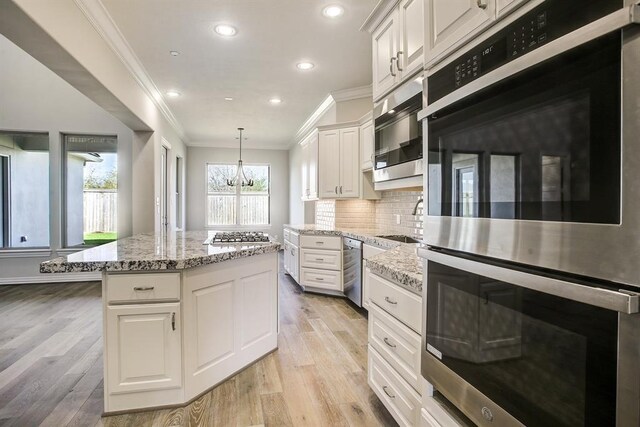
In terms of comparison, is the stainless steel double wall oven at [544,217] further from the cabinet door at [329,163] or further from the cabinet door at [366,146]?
the cabinet door at [329,163]

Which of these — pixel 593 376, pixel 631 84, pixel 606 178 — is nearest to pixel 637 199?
pixel 606 178

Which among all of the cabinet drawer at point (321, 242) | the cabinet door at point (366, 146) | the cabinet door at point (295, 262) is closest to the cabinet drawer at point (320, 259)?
the cabinet drawer at point (321, 242)

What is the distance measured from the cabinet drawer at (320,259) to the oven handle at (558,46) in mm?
3458

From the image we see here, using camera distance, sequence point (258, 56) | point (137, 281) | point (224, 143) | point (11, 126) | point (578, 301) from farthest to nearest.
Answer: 1. point (224, 143)
2. point (11, 126)
3. point (258, 56)
4. point (137, 281)
5. point (578, 301)

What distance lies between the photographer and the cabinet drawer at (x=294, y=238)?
481 centimetres

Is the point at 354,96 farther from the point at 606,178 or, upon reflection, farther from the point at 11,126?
the point at 11,126

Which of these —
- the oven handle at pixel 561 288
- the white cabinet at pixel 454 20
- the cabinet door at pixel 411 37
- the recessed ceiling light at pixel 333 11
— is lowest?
the oven handle at pixel 561 288

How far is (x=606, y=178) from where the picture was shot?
24.4 inches

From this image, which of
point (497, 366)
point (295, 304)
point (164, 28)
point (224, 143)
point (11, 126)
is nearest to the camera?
point (497, 366)

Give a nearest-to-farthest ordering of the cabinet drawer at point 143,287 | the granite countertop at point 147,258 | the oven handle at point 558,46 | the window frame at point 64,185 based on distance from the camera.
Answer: the oven handle at point 558,46 < the granite countertop at point 147,258 < the cabinet drawer at point 143,287 < the window frame at point 64,185

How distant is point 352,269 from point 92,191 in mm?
4548

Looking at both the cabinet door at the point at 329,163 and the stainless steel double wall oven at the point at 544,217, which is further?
the cabinet door at the point at 329,163

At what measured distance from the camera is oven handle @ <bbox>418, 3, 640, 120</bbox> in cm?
57

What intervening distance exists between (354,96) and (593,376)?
4.55m
